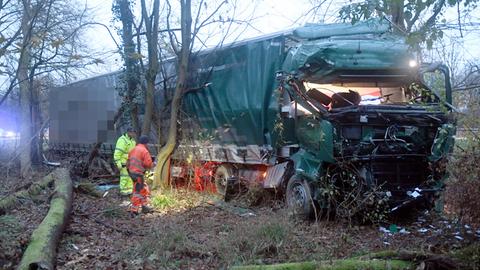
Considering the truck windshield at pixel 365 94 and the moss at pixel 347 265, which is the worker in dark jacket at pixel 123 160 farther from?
the moss at pixel 347 265

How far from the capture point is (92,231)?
270 inches

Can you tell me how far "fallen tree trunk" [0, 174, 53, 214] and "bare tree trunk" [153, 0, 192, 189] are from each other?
2.29 metres

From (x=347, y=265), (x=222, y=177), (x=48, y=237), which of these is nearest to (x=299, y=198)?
(x=222, y=177)

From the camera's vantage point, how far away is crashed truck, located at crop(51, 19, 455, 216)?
7105mm

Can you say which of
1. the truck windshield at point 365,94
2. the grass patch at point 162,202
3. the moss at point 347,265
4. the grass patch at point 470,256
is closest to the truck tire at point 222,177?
the grass patch at point 162,202

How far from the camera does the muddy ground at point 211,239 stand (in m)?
5.25

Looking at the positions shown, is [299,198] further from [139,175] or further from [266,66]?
[139,175]

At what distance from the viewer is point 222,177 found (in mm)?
10352

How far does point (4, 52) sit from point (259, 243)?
4.49 meters

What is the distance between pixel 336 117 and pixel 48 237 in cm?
403

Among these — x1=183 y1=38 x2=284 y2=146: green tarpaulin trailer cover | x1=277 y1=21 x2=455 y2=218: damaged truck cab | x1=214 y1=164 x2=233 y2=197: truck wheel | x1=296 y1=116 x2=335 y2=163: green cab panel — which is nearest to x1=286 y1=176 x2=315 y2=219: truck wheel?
x1=277 y1=21 x2=455 y2=218: damaged truck cab

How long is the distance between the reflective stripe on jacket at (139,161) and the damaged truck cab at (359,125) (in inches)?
101

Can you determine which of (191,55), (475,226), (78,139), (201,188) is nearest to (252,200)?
(201,188)

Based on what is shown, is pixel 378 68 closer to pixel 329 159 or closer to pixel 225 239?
pixel 329 159
